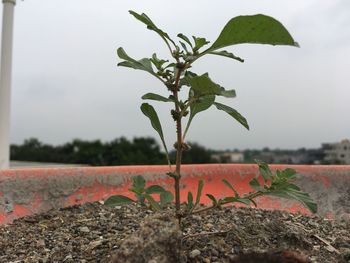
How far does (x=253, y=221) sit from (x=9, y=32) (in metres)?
1.10

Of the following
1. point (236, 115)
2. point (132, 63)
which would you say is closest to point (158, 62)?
point (132, 63)

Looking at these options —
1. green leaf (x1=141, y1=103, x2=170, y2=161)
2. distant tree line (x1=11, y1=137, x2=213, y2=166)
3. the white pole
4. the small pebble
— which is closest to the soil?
the small pebble

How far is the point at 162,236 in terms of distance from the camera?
53 centimetres

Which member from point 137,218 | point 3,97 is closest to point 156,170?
point 137,218

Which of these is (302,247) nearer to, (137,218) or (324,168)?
(137,218)

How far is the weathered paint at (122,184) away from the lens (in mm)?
964

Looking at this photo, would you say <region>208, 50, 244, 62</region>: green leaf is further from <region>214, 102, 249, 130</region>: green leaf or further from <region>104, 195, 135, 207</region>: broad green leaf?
<region>104, 195, 135, 207</region>: broad green leaf

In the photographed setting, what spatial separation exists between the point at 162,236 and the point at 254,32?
0.97 feet

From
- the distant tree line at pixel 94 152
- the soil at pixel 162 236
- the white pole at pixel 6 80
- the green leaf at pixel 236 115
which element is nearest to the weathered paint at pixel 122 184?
the soil at pixel 162 236

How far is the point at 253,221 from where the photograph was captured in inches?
31.4

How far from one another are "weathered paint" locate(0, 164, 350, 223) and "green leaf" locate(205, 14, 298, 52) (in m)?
0.58

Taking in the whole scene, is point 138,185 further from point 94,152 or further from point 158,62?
point 94,152

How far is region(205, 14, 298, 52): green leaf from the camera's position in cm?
50

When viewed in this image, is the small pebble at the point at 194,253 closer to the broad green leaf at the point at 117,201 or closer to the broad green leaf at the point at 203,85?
the broad green leaf at the point at 117,201
